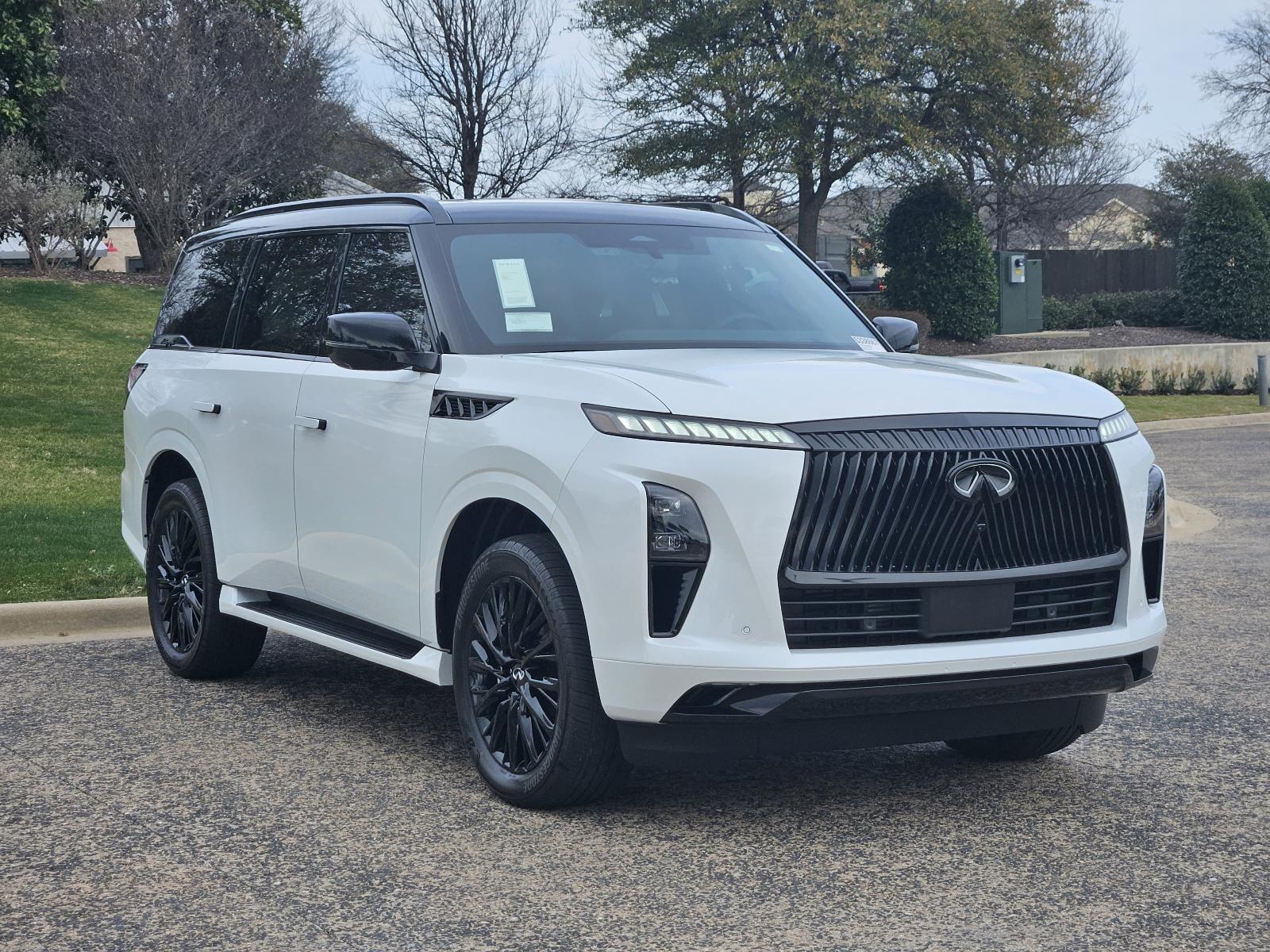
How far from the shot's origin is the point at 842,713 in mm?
4699

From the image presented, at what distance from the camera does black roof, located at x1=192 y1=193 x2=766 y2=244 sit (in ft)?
20.4

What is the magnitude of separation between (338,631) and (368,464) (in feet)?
2.41

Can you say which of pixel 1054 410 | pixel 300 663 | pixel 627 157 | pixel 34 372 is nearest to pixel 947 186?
pixel 627 157

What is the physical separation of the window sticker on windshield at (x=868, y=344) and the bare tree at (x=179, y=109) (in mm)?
26193

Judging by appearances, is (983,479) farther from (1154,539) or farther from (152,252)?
(152,252)

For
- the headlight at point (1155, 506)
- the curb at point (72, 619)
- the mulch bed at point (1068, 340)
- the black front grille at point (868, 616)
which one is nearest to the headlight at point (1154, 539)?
the headlight at point (1155, 506)

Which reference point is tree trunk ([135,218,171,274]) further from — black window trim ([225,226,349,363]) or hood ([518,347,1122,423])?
hood ([518,347,1122,423])

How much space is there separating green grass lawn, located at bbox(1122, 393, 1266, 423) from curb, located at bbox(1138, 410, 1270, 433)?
1.17ft

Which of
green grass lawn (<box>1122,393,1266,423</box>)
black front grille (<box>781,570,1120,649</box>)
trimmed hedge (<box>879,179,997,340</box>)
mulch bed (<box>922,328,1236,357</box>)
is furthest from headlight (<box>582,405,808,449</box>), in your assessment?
trimmed hedge (<box>879,179,997,340</box>)

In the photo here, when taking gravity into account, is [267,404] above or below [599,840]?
above

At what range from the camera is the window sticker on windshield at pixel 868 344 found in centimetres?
635

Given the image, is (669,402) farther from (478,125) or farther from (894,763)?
(478,125)

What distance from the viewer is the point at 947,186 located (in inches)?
1233

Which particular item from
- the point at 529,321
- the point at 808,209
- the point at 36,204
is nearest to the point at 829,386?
the point at 529,321
